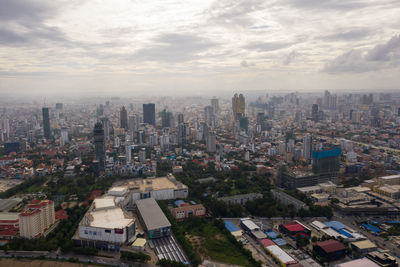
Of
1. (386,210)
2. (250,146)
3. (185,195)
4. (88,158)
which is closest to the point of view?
(386,210)

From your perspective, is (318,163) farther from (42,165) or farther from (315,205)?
(42,165)

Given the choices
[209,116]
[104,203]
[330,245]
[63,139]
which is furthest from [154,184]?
[209,116]

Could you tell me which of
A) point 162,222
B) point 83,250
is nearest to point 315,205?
point 162,222

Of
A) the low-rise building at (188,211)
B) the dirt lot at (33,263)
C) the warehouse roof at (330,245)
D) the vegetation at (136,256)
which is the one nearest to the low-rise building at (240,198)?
the low-rise building at (188,211)

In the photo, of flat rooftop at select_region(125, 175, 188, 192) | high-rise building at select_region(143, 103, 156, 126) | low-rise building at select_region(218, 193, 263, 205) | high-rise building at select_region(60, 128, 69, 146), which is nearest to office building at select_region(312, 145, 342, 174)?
low-rise building at select_region(218, 193, 263, 205)

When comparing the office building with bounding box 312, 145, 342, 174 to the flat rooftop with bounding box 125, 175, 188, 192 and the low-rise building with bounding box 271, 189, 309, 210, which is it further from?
the flat rooftop with bounding box 125, 175, 188, 192

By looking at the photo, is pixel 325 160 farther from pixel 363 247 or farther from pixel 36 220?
pixel 36 220
